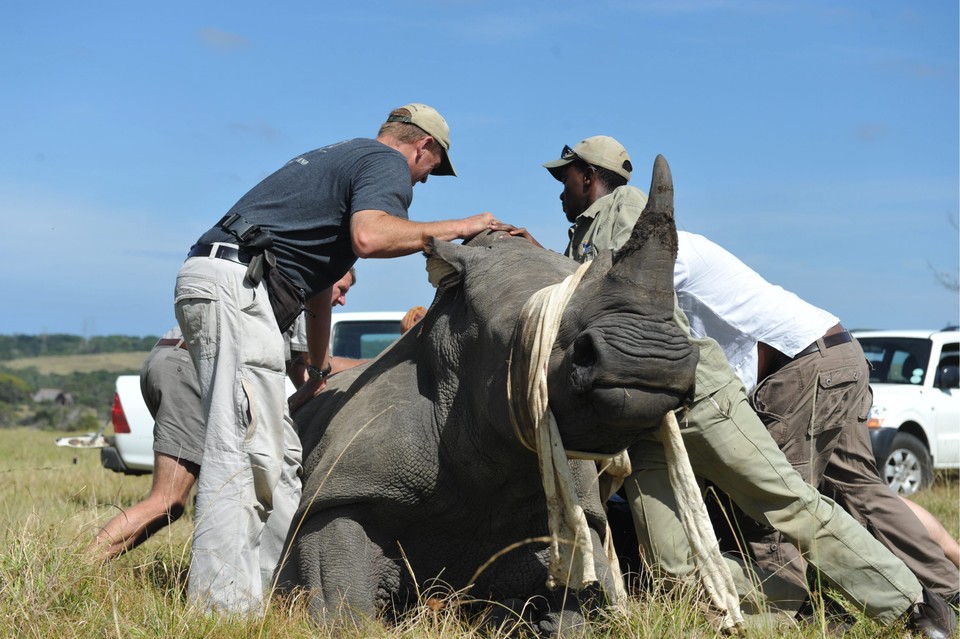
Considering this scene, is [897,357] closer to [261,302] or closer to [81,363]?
[261,302]

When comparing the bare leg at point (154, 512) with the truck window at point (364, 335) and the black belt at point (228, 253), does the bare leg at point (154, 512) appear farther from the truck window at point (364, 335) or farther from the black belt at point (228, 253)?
the truck window at point (364, 335)

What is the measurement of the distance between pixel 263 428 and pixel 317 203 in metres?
1.07

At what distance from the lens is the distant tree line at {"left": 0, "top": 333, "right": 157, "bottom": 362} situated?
78.4m

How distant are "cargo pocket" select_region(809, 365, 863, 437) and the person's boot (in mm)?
1016

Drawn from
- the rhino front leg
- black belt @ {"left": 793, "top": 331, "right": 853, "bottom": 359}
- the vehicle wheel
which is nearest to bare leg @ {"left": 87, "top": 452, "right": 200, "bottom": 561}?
the rhino front leg

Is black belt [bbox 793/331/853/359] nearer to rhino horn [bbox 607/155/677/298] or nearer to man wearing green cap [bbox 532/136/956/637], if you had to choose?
man wearing green cap [bbox 532/136/956/637]

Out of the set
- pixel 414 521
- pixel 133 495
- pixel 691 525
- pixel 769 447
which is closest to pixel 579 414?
pixel 691 525

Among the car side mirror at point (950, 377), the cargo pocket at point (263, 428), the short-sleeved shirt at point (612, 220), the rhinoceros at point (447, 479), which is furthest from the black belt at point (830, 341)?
the car side mirror at point (950, 377)

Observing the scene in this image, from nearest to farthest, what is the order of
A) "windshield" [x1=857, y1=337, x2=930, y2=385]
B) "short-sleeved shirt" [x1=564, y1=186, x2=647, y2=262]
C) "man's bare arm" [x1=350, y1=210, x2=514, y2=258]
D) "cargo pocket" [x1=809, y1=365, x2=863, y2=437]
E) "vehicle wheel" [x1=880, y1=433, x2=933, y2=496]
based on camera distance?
"man's bare arm" [x1=350, y1=210, x2=514, y2=258]
"short-sleeved shirt" [x1=564, y1=186, x2=647, y2=262]
"cargo pocket" [x1=809, y1=365, x2=863, y2=437]
"vehicle wheel" [x1=880, y1=433, x2=933, y2=496]
"windshield" [x1=857, y1=337, x2=930, y2=385]

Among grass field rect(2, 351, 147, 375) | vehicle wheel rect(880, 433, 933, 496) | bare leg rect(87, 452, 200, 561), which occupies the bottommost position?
grass field rect(2, 351, 147, 375)

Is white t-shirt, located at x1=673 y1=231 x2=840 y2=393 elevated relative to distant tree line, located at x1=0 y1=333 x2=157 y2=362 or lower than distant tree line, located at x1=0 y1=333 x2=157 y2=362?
elevated

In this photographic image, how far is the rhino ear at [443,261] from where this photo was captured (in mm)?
4301

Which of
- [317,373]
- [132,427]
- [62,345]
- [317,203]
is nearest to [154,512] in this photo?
[317,373]

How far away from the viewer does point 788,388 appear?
217 inches
